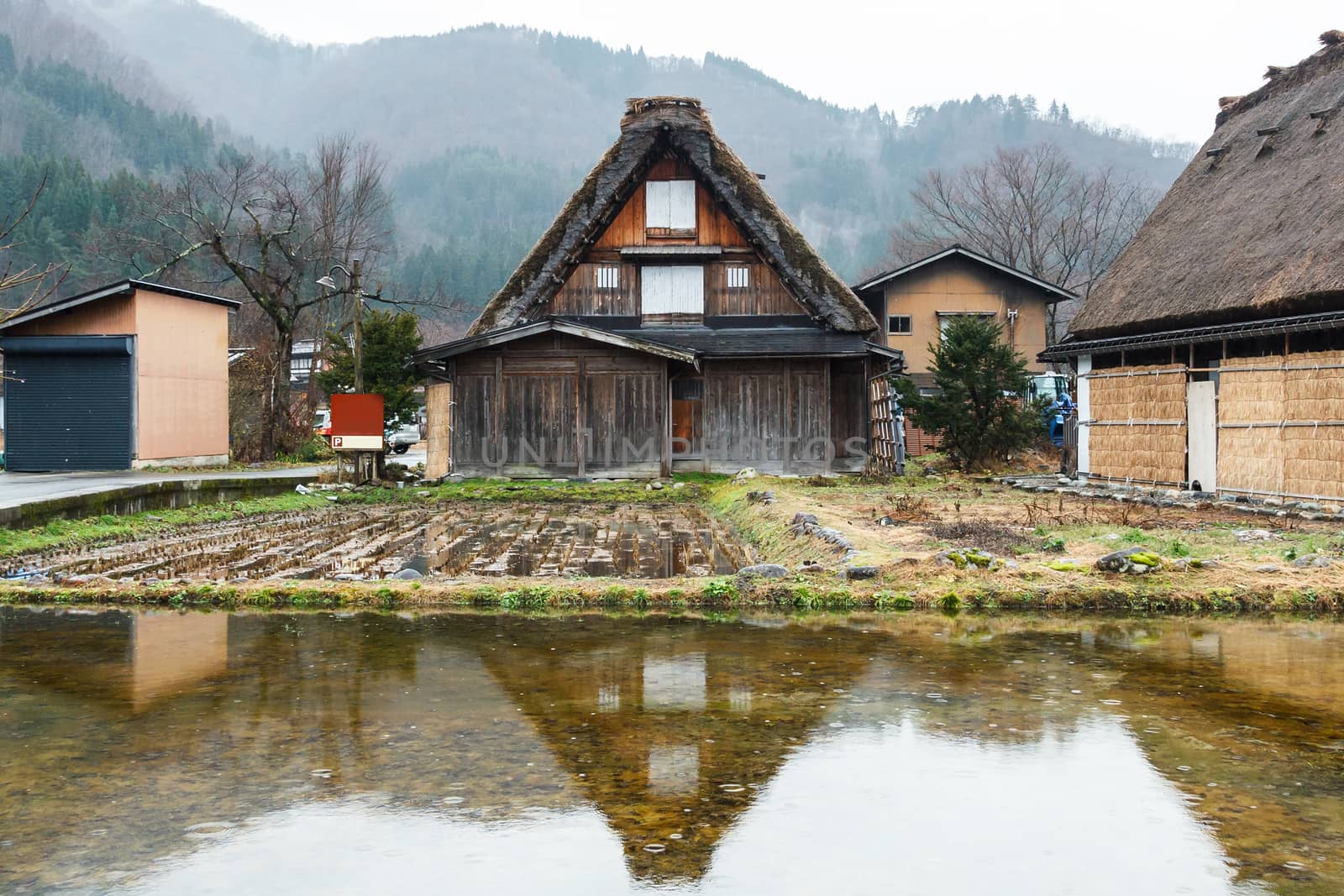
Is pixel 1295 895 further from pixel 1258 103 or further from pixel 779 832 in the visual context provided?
pixel 1258 103

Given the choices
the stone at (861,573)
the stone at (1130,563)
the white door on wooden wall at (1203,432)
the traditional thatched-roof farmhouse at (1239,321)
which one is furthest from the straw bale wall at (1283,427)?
the stone at (861,573)

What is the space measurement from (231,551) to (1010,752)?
402 inches

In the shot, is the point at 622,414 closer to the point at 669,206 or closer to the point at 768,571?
the point at 669,206

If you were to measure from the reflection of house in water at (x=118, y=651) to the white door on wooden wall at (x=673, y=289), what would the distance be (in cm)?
1855

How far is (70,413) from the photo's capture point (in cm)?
2678

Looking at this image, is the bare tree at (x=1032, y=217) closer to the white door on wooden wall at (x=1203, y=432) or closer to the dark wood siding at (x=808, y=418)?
the dark wood siding at (x=808, y=418)

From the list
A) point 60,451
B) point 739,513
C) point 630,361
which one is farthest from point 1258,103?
point 60,451

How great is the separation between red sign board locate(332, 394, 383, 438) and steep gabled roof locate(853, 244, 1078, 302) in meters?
16.9

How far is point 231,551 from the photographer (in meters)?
13.2

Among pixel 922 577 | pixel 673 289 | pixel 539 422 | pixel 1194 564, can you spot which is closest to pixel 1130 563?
pixel 1194 564

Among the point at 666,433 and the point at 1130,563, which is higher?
the point at 666,433

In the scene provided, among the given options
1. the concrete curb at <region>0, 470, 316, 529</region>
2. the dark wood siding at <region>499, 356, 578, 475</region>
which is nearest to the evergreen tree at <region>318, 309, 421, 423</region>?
the concrete curb at <region>0, 470, 316, 529</region>

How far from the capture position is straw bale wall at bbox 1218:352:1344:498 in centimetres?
1616

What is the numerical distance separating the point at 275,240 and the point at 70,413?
27.3ft
